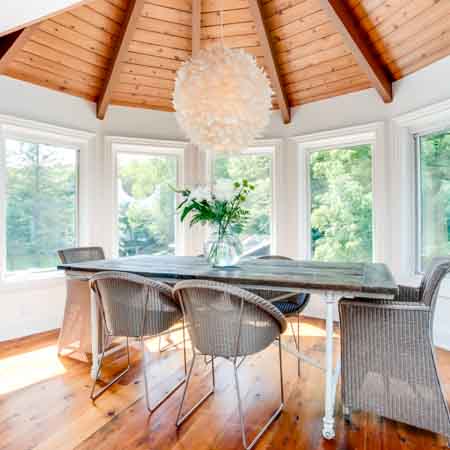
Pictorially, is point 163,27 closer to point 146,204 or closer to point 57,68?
point 57,68

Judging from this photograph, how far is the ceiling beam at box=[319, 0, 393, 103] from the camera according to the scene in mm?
2814

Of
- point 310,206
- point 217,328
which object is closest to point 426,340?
point 217,328

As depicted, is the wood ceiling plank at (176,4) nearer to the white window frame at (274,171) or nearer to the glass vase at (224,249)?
the white window frame at (274,171)

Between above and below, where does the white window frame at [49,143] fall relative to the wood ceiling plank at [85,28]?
below

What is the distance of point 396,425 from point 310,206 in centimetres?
265

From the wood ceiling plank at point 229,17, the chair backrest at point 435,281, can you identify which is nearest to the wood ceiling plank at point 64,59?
the wood ceiling plank at point 229,17

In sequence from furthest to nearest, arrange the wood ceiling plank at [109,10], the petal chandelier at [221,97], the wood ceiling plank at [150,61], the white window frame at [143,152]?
the white window frame at [143,152] → the wood ceiling plank at [150,61] → the wood ceiling plank at [109,10] → the petal chandelier at [221,97]

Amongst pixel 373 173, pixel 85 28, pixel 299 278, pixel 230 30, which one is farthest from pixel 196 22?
pixel 299 278

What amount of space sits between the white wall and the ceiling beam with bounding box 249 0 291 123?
0.19m

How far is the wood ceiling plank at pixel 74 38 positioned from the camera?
10.3ft

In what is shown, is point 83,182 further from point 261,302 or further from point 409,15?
point 409,15

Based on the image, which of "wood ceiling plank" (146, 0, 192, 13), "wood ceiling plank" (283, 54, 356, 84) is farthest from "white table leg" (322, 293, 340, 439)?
"wood ceiling plank" (146, 0, 192, 13)

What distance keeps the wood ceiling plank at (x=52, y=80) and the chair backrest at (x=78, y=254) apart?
1886 mm

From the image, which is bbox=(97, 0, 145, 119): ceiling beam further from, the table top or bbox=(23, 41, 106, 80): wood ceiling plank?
the table top
